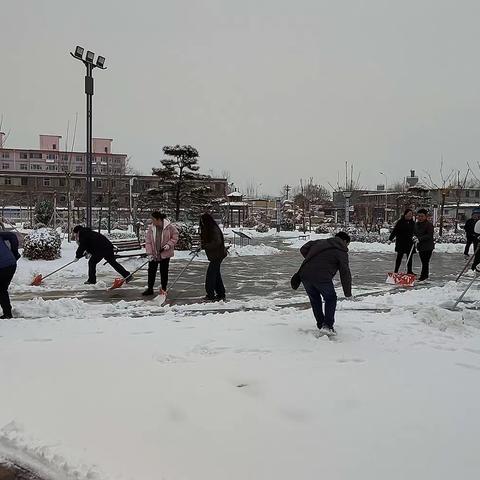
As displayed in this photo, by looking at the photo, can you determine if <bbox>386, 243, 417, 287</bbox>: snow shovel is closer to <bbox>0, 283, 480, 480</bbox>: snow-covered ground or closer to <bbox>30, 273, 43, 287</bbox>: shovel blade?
<bbox>0, 283, 480, 480</bbox>: snow-covered ground

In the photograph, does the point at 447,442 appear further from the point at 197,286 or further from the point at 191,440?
the point at 197,286

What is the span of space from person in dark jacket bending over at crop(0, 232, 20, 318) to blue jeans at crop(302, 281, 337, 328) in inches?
148

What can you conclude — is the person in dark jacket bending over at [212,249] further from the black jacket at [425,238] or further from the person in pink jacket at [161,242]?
the black jacket at [425,238]

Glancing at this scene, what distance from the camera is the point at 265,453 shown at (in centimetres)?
306

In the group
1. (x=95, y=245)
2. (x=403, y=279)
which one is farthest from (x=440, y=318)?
(x=95, y=245)

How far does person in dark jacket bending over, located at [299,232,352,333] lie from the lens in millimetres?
5512

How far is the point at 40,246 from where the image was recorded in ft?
45.1

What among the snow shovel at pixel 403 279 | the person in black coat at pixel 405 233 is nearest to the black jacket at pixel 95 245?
the snow shovel at pixel 403 279

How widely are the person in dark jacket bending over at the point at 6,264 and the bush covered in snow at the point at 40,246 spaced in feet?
Answer: 23.8

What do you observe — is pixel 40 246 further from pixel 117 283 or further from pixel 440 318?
pixel 440 318

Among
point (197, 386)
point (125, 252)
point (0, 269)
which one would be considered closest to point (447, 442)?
point (197, 386)

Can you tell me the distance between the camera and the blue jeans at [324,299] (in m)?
5.51

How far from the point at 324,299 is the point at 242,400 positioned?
2057mm

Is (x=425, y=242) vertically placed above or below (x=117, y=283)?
above
